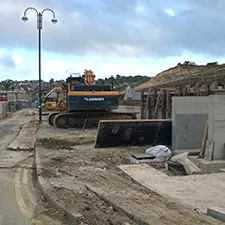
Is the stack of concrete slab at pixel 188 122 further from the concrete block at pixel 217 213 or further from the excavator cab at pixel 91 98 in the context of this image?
the excavator cab at pixel 91 98

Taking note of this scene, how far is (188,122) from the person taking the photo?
12.8 metres

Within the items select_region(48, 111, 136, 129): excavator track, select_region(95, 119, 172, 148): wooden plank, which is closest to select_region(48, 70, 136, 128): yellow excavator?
select_region(48, 111, 136, 129): excavator track

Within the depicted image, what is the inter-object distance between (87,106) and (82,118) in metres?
1.37

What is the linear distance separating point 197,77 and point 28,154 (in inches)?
281

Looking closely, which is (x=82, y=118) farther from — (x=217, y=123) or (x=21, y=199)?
(x=21, y=199)

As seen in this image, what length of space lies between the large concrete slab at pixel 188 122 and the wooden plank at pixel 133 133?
0.94 m

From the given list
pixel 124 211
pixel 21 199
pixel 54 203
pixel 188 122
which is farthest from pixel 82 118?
pixel 124 211

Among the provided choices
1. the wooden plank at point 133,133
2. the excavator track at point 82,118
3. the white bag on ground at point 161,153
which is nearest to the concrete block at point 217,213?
the white bag on ground at point 161,153

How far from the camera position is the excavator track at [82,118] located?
22.5 m

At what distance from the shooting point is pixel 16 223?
590cm

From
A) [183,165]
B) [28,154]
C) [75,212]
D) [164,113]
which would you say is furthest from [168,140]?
[75,212]

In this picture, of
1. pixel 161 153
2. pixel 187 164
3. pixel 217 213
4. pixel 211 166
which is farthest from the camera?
pixel 161 153

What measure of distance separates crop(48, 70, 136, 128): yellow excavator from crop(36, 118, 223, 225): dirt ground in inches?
369

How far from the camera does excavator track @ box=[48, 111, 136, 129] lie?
Result: 73.8 ft
